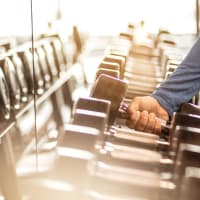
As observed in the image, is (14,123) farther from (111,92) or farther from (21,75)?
(111,92)

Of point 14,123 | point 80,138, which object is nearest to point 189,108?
point 80,138

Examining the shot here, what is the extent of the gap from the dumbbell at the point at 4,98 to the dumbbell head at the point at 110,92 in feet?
0.96

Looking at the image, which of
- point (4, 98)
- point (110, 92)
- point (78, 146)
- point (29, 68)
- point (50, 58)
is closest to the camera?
point (78, 146)

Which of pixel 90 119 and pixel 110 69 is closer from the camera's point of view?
pixel 90 119

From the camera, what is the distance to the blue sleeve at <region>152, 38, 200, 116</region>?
36 cm

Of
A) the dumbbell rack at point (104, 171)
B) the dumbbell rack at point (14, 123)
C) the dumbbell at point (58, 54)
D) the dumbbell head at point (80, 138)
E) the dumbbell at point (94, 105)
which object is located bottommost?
the dumbbell rack at point (14, 123)

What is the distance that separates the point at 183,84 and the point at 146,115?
0.04 metres

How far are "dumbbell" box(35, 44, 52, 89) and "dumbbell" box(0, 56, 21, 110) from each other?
4.7 inches

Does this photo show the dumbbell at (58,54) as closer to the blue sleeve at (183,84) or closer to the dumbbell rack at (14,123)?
the dumbbell rack at (14,123)

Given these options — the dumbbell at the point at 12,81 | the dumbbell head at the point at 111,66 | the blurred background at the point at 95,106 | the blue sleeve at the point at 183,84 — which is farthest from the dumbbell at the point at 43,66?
the blue sleeve at the point at 183,84

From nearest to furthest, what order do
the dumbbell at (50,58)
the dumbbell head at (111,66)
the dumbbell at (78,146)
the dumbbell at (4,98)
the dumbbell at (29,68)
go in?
1. the dumbbell at (78,146)
2. the dumbbell head at (111,66)
3. the dumbbell at (4,98)
4. the dumbbell at (29,68)
5. the dumbbell at (50,58)

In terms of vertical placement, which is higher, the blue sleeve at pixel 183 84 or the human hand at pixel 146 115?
the blue sleeve at pixel 183 84

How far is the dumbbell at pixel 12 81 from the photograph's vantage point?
0.67 meters

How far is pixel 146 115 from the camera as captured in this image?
0.37 meters
